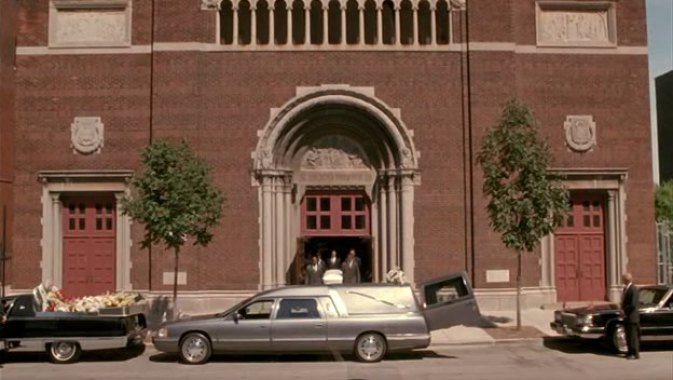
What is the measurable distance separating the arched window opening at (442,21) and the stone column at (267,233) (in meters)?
6.90

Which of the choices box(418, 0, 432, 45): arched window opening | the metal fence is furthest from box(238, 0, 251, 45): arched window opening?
the metal fence

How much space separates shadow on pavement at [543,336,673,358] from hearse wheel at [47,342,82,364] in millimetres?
10135

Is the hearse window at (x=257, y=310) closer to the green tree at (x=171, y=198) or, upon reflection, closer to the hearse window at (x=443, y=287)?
the hearse window at (x=443, y=287)

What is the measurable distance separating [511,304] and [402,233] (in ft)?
12.6

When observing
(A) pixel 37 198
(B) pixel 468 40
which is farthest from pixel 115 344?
(B) pixel 468 40

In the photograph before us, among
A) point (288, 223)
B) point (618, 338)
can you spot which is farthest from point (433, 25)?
point (618, 338)

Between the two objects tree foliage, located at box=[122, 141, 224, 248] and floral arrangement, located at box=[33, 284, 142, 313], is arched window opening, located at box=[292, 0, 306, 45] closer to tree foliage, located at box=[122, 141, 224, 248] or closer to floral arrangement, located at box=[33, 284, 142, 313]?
tree foliage, located at box=[122, 141, 224, 248]

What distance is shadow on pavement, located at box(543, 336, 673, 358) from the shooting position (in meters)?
16.1

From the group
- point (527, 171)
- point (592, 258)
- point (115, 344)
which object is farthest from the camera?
point (592, 258)

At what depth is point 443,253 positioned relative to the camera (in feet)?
75.2

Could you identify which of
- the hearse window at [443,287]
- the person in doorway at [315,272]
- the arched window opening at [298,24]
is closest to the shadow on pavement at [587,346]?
the hearse window at [443,287]

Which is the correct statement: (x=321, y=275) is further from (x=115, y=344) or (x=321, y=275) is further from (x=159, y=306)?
(x=115, y=344)

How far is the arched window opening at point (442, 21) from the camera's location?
23.6 meters

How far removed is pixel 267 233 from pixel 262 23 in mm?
6570
